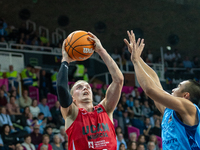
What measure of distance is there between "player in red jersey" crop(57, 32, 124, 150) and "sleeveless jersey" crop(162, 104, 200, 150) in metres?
0.66

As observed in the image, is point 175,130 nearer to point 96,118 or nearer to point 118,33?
point 96,118

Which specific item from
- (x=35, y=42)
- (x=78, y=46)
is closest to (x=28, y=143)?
(x=78, y=46)

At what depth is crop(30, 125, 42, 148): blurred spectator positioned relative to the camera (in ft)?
26.2

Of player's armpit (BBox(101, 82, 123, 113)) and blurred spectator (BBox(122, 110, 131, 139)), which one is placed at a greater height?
player's armpit (BBox(101, 82, 123, 113))

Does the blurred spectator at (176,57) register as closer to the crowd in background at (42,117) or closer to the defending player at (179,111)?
the crowd in background at (42,117)

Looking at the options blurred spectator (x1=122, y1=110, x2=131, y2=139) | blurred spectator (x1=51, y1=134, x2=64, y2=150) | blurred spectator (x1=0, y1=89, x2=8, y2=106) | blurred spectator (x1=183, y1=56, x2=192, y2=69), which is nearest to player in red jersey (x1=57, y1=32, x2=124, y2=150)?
blurred spectator (x1=51, y1=134, x2=64, y2=150)

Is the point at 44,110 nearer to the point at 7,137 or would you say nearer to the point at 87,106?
the point at 7,137

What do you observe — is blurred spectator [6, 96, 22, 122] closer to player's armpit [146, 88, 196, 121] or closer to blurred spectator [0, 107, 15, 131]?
blurred spectator [0, 107, 15, 131]

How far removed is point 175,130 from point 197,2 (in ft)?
46.7

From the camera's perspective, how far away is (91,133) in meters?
3.38

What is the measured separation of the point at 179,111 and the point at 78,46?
4.43ft

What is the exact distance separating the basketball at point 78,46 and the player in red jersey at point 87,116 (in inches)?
2.6

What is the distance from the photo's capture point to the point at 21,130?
8.05 metres

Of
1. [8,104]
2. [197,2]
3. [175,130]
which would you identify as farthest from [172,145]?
[197,2]
